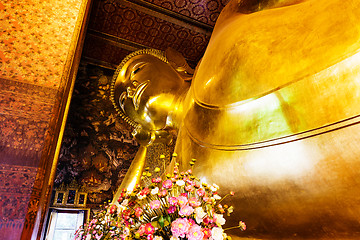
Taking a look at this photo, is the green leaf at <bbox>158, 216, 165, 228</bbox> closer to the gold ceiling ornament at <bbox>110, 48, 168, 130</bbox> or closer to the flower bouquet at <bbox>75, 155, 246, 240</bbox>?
the flower bouquet at <bbox>75, 155, 246, 240</bbox>

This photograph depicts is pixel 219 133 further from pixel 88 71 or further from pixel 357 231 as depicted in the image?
pixel 88 71

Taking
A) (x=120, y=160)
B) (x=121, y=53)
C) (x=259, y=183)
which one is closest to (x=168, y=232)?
(x=259, y=183)

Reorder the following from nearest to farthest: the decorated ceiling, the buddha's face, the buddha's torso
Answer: the buddha's torso
the buddha's face
the decorated ceiling

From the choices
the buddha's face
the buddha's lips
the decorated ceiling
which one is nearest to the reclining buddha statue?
the buddha's face

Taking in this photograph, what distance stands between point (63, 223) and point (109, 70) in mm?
2085

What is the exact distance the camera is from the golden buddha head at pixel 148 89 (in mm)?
1946

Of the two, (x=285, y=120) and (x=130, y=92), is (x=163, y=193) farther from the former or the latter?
(x=130, y=92)

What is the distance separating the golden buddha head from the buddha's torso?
2.77ft

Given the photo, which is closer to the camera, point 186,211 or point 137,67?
point 186,211

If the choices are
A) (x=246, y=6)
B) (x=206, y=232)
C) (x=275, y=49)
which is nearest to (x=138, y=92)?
(x=246, y=6)

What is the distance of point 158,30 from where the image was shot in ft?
10.4

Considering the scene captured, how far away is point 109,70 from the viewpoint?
357 centimetres

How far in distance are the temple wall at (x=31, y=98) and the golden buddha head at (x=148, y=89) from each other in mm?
520

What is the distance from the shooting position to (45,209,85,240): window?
7.99 ft
